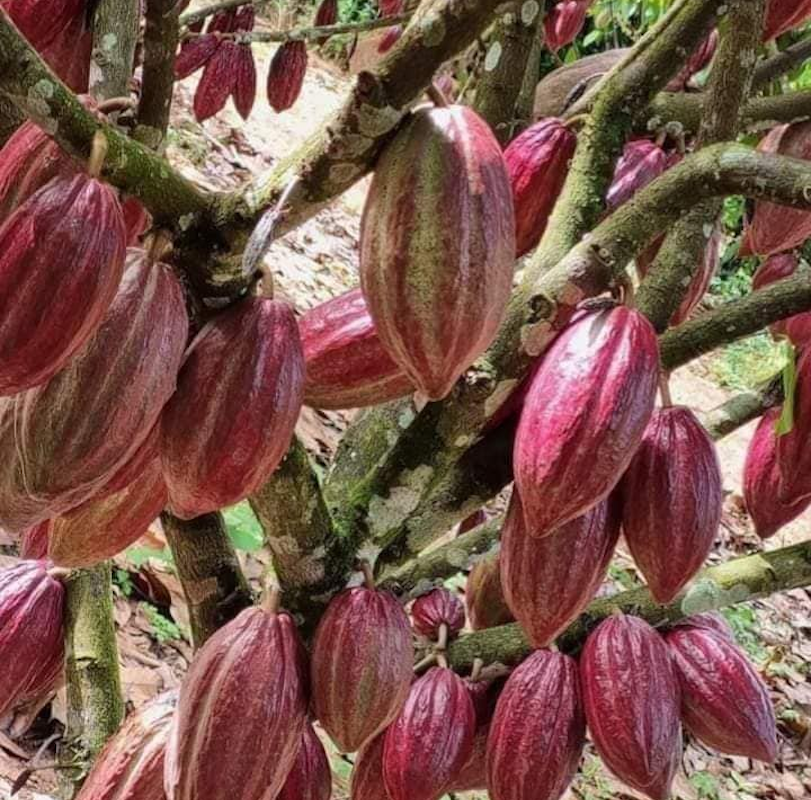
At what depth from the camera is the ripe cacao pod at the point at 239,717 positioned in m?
0.74

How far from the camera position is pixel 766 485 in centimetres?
107

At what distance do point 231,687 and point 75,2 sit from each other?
545 mm

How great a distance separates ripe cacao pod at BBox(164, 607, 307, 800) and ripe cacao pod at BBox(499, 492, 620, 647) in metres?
0.17

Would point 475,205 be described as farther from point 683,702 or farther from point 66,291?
point 683,702

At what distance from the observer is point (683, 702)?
3.31 feet

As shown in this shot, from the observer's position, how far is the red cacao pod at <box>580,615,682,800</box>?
2.99 ft

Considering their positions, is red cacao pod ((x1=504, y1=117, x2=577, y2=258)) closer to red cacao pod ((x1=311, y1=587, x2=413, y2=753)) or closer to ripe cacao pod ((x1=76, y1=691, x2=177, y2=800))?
red cacao pod ((x1=311, y1=587, x2=413, y2=753))

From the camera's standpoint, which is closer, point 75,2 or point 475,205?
point 475,205

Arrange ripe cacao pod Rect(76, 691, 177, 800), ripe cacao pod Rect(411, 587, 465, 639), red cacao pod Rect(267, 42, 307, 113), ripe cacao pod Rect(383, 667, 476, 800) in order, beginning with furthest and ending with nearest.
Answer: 1. red cacao pod Rect(267, 42, 307, 113)
2. ripe cacao pod Rect(411, 587, 465, 639)
3. ripe cacao pod Rect(383, 667, 476, 800)
4. ripe cacao pod Rect(76, 691, 177, 800)

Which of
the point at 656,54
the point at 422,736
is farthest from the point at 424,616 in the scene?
the point at 656,54

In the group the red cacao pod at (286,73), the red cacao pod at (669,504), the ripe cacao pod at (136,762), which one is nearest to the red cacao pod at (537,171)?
the red cacao pod at (669,504)

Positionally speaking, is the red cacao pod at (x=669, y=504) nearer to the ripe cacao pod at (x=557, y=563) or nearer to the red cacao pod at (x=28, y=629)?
the ripe cacao pod at (x=557, y=563)

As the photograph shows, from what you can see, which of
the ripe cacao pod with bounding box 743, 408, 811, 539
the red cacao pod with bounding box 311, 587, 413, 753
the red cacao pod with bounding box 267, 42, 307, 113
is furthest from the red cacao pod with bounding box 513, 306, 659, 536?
the red cacao pod with bounding box 267, 42, 307, 113

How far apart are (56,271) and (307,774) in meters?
0.49
